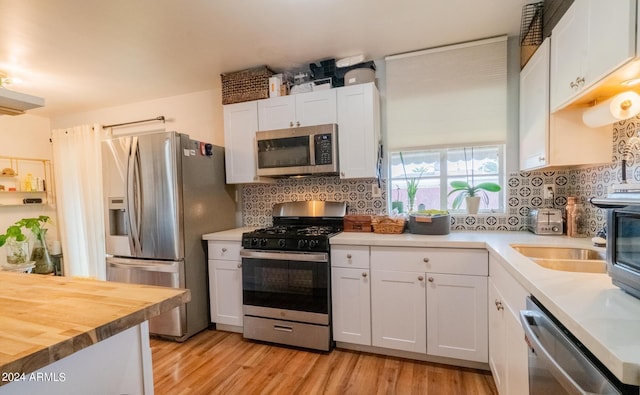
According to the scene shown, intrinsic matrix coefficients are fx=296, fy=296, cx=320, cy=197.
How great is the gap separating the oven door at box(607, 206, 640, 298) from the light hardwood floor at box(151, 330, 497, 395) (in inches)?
50.0

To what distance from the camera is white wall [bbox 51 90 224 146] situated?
330cm

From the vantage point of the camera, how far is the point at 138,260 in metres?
2.67

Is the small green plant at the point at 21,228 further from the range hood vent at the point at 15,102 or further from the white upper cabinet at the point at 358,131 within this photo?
the white upper cabinet at the point at 358,131

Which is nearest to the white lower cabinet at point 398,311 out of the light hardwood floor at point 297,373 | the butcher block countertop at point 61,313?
the light hardwood floor at point 297,373

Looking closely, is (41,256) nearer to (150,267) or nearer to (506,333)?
(150,267)

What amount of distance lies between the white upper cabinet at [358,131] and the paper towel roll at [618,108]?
1.36 m

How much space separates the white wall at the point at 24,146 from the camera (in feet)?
11.8

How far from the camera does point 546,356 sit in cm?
89

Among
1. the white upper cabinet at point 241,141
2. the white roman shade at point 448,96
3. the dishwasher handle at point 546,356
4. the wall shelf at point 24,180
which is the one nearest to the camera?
the dishwasher handle at point 546,356

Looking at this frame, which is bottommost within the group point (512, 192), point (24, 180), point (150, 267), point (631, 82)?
point (150, 267)

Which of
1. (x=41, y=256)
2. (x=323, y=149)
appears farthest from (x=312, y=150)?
(x=41, y=256)

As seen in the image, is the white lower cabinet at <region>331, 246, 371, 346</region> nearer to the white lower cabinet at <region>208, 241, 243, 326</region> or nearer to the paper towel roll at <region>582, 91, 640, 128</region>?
the white lower cabinet at <region>208, 241, 243, 326</region>

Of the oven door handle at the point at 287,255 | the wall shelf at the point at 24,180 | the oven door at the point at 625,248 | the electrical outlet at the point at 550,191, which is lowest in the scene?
the oven door handle at the point at 287,255

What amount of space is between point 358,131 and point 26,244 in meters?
4.19
